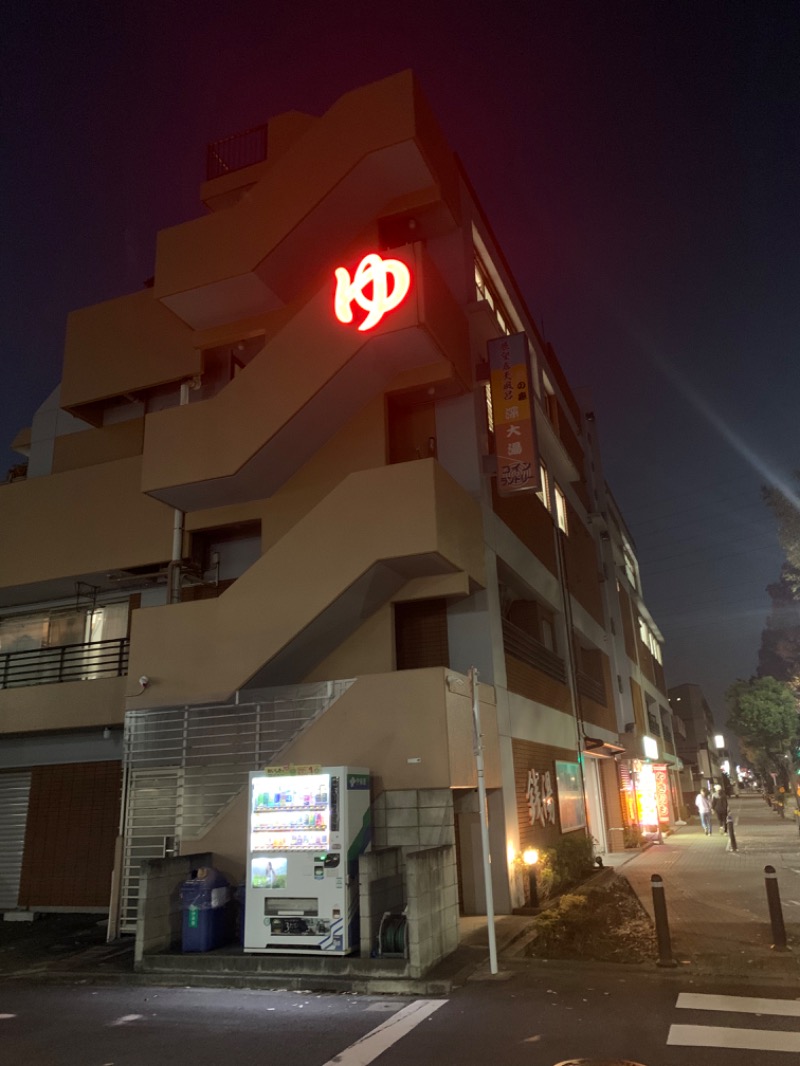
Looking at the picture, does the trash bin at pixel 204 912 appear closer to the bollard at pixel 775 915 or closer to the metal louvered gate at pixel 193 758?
the metal louvered gate at pixel 193 758

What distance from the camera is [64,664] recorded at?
18.8m

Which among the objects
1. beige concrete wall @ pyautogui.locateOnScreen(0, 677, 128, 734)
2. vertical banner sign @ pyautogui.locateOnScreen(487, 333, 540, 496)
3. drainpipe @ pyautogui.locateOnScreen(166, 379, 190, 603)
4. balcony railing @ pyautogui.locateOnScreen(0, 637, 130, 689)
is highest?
vertical banner sign @ pyautogui.locateOnScreen(487, 333, 540, 496)

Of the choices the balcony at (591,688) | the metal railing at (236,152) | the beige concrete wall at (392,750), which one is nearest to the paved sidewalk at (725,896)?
the beige concrete wall at (392,750)

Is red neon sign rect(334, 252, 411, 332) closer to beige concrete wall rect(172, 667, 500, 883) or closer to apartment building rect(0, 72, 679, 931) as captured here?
apartment building rect(0, 72, 679, 931)

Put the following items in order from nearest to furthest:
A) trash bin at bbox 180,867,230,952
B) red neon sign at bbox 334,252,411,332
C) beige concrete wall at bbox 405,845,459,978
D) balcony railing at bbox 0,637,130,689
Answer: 1. beige concrete wall at bbox 405,845,459,978
2. trash bin at bbox 180,867,230,952
3. red neon sign at bbox 334,252,411,332
4. balcony railing at bbox 0,637,130,689

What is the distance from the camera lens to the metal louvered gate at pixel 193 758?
13656 millimetres

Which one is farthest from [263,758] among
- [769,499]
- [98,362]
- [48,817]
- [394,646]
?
[769,499]

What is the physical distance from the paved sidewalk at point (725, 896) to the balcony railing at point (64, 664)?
1281 centimetres

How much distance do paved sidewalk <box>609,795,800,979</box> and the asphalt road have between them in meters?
1.30

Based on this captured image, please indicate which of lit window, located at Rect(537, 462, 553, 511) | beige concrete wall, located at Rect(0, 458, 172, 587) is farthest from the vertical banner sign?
beige concrete wall, located at Rect(0, 458, 172, 587)

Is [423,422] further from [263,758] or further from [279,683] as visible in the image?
[263,758]

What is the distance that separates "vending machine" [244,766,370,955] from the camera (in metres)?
Result: 10.1

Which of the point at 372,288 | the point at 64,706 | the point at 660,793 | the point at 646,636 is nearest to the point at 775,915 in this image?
the point at 372,288

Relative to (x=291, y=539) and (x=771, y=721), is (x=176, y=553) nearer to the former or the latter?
(x=291, y=539)
